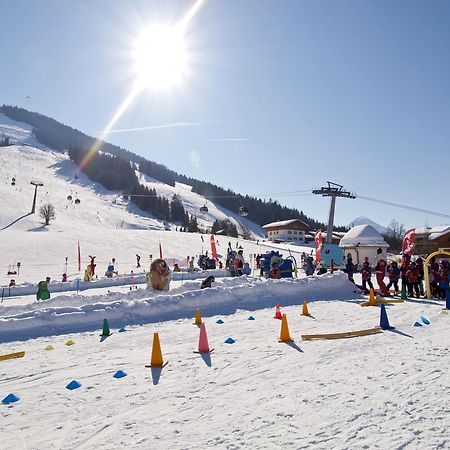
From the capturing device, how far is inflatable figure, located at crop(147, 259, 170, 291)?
16266mm

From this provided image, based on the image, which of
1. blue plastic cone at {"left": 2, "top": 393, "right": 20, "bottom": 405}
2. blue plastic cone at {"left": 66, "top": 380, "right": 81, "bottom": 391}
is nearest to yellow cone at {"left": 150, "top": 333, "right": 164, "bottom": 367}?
blue plastic cone at {"left": 66, "top": 380, "right": 81, "bottom": 391}

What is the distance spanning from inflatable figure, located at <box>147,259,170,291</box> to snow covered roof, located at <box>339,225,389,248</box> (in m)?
21.7

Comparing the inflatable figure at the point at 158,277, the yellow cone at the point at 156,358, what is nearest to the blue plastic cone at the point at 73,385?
the yellow cone at the point at 156,358

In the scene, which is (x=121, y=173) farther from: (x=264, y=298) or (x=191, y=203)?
(x=264, y=298)

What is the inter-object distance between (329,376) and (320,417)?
4.85 feet

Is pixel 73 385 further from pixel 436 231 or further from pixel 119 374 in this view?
pixel 436 231

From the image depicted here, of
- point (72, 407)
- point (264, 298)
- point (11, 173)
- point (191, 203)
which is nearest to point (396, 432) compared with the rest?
point (72, 407)

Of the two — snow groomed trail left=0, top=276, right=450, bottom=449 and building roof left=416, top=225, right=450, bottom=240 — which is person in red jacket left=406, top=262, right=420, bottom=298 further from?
building roof left=416, top=225, right=450, bottom=240

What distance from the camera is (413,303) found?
13.1m

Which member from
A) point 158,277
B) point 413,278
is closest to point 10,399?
point 158,277

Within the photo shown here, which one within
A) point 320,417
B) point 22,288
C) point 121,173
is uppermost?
point 121,173

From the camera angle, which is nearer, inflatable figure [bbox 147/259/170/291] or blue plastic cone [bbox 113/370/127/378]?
blue plastic cone [bbox 113/370/127/378]

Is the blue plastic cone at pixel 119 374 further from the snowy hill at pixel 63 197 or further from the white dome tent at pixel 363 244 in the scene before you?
the snowy hill at pixel 63 197

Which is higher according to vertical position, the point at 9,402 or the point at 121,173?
the point at 121,173
